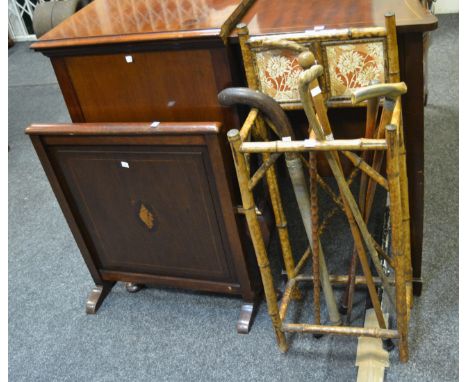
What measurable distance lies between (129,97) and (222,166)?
327 millimetres

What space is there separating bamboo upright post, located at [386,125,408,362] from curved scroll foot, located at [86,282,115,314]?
2.99ft

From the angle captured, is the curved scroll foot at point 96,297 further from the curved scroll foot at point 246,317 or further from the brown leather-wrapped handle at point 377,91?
the brown leather-wrapped handle at point 377,91

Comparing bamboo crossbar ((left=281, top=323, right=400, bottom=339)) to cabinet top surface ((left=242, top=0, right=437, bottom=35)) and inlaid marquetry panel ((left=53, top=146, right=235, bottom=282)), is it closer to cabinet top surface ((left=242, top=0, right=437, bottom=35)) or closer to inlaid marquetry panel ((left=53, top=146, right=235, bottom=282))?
inlaid marquetry panel ((left=53, top=146, right=235, bottom=282))

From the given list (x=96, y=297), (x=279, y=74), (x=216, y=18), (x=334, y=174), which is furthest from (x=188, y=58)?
(x=96, y=297)

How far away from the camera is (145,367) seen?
147 cm

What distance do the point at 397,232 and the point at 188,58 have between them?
624mm

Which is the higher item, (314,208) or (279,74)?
(279,74)

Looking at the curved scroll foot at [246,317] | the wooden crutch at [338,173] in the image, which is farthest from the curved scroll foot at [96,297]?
the wooden crutch at [338,173]

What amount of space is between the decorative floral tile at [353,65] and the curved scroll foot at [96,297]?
38.2 inches

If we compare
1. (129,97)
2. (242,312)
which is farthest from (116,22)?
(242,312)

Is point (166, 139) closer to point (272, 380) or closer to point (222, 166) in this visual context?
point (222, 166)

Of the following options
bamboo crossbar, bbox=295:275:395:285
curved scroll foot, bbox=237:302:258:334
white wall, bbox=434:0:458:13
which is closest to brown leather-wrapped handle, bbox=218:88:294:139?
bamboo crossbar, bbox=295:275:395:285

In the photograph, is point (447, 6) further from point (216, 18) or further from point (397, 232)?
point (397, 232)

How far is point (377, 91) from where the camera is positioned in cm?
104
